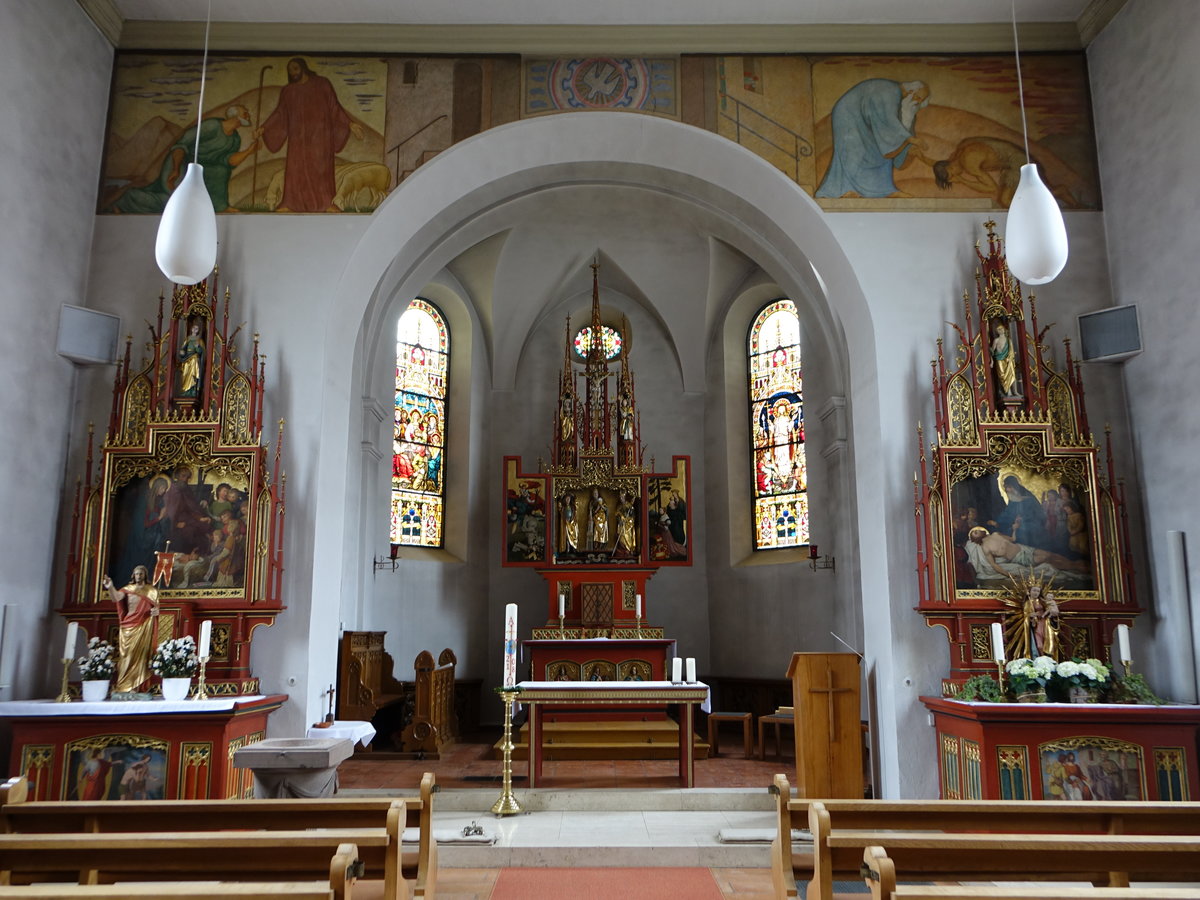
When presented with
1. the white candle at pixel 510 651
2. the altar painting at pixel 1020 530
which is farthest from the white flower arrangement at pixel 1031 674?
the white candle at pixel 510 651

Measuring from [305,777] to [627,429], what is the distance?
891 cm

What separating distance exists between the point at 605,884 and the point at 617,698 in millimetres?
3002

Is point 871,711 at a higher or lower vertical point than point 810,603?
lower

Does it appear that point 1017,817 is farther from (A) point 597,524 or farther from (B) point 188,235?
(A) point 597,524

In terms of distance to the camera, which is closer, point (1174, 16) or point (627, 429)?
point (1174, 16)

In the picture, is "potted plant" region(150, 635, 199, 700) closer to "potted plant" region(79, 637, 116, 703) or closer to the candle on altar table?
"potted plant" region(79, 637, 116, 703)

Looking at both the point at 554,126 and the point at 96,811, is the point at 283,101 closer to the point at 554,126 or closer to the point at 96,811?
the point at 554,126

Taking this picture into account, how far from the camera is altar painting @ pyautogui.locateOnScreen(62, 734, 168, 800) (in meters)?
7.32

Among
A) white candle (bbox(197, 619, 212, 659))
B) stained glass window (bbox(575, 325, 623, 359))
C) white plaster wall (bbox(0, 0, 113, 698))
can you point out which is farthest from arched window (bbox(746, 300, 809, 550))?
white plaster wall (bbox(0, 0, 113, 698))

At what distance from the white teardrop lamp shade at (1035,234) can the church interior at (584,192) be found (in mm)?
1805

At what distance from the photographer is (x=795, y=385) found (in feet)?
50.2

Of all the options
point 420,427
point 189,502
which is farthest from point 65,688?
point 420,427

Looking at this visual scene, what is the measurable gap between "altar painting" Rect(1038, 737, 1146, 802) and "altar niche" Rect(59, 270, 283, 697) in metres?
6.41

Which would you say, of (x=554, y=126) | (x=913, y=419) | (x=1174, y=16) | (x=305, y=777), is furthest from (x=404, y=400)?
(x=1174, y=16)
